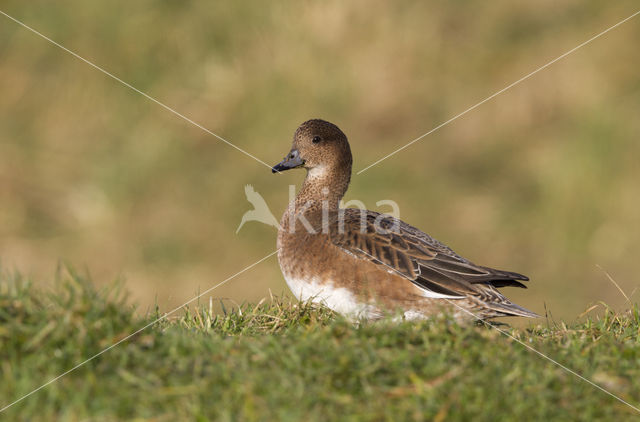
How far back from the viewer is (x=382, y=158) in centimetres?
1066

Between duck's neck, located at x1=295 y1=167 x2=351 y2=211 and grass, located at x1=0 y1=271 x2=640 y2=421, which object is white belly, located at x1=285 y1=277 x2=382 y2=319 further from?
duck's neck, located at x1=295 y1=167 x2=351 y2=211

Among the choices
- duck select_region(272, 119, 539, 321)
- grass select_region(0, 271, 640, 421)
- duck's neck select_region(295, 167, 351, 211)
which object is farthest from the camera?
duck's neck select_region(295, 167, 351, 211)

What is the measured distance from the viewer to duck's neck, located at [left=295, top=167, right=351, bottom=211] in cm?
620

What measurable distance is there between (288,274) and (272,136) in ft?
17.8

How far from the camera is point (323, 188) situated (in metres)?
6.26

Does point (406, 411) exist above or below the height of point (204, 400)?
below

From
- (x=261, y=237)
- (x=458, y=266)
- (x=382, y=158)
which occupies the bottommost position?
(x=458, y=266)

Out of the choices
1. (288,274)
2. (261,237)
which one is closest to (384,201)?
(261,237)

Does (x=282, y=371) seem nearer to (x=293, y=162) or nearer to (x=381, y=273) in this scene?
(x=381, y=273)

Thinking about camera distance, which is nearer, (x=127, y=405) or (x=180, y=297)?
(x=127, y=405)

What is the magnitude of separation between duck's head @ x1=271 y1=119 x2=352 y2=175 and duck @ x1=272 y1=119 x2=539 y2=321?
629 millimetres

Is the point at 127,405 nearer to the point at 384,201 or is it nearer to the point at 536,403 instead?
the point at 536,403

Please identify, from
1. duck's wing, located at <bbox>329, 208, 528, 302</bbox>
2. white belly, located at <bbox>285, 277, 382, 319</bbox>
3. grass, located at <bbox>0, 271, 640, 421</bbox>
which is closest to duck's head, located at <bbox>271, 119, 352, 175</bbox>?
duck's wing, located at <bbox>329, 208, 528, 302</bbox>

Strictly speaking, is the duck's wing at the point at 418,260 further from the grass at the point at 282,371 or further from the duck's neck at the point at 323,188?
the grass at the point at 282,371
